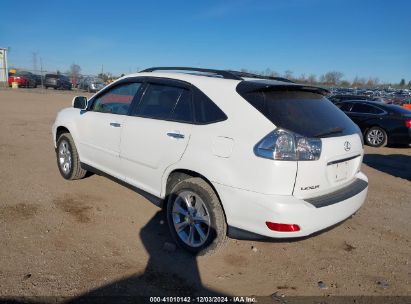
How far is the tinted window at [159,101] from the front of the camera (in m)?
3.70

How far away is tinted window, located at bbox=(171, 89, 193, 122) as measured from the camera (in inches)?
136

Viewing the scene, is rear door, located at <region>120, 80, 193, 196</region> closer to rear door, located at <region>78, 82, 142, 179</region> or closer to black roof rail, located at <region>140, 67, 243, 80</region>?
rear door, located at <region>78, 82, 142, 179</region>

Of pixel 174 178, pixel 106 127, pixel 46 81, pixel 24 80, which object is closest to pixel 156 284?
pixel 174 178

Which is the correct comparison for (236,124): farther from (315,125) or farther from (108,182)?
(108,182)

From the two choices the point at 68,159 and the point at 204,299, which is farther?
the point at 68,159

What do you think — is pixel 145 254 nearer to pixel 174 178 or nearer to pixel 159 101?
pixel 174 178

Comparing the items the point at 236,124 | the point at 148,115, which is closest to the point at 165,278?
the point at 236,124

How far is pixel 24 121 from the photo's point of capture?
11922mm

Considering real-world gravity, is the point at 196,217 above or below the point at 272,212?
below

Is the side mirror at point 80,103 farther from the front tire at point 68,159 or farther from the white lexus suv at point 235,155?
the white lexus suv at point 235,155

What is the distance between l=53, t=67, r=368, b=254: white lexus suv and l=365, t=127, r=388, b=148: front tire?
8153mm

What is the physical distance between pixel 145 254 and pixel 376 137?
9699mm

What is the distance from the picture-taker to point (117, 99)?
458cm

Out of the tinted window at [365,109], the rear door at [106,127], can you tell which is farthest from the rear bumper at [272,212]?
the tinted window at [365,109]
